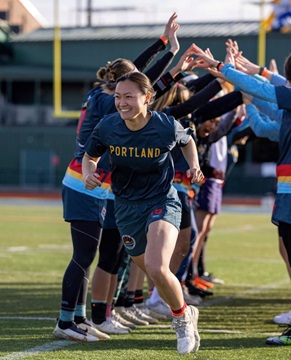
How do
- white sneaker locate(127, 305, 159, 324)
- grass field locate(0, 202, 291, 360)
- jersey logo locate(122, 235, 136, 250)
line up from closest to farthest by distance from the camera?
1. jersey logo locate(122, 235, 136, 250)
2. grass field locate(0, 202, 291, 360)
3. white sneaker locate(127, 305, 159, 324)

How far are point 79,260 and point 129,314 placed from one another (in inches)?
41.0

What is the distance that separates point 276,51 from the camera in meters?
35.3

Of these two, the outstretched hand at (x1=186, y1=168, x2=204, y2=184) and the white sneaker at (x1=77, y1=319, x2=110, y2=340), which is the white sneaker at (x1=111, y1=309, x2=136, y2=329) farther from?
the outstretched hand at (x1=186, y1=168, x2=204, y2=184)

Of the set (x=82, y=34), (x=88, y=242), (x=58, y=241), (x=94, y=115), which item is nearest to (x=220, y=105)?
(x=94, y=115)

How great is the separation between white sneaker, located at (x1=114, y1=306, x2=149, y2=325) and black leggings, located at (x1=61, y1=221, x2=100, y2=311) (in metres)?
0.84

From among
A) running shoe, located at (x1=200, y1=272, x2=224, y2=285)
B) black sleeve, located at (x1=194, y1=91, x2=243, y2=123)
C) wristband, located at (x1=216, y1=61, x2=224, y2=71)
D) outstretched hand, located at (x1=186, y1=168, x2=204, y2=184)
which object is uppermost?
wristband, located at (x1=216, y1=61, x2=224, y2=71)

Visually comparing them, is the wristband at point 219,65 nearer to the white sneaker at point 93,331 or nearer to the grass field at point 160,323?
the grass field at point 160,323

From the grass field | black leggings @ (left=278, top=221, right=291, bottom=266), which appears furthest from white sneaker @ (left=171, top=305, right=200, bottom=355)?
black leggings @ (left=278, top=221, right=291, bottom=266)

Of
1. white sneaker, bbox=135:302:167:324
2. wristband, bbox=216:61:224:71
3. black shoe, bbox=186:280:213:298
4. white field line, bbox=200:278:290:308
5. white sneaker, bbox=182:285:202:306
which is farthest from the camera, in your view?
black shoe, bbox=186:280:213:298

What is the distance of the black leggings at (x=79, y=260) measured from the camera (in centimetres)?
588

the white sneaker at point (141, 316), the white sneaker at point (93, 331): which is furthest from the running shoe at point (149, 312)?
the white sneaker at point (93, 331)

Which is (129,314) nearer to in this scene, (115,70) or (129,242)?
(129,242)

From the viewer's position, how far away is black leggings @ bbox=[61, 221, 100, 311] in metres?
5.88

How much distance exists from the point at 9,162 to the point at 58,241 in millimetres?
28203
